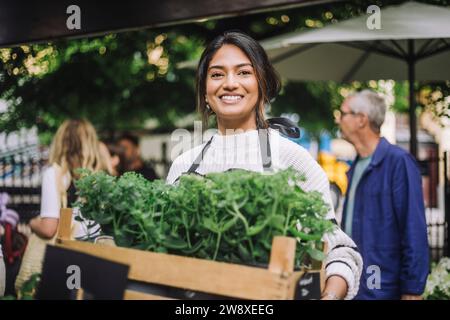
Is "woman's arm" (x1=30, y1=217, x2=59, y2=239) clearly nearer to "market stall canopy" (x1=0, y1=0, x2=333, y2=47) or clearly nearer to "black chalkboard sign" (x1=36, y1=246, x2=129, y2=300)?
"market stall canopy" (x1=0, y1=0, x2=333, y2=47)

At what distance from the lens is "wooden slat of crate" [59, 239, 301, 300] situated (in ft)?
4.66

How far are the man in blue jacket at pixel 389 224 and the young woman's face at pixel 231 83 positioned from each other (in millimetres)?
1862

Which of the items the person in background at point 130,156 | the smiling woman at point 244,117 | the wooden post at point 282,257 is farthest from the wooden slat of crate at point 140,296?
the person in background at point 130,156

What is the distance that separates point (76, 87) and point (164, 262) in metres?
7.47

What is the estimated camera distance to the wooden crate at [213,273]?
142 cm

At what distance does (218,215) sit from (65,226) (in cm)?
49

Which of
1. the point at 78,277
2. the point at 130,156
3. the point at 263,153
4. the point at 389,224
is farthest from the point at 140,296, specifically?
the point at 130,156

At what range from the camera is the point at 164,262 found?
5.08 feet

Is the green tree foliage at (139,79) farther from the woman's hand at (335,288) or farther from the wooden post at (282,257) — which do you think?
the wooden post at (282,257)

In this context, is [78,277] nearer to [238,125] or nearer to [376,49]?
[238,125]

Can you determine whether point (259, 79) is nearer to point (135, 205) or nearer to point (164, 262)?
point (135, 205)

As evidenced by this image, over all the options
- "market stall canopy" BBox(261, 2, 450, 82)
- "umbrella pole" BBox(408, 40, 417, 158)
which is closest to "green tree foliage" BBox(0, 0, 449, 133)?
"market stall canopy" BBox(261, 2, 450, 82)
